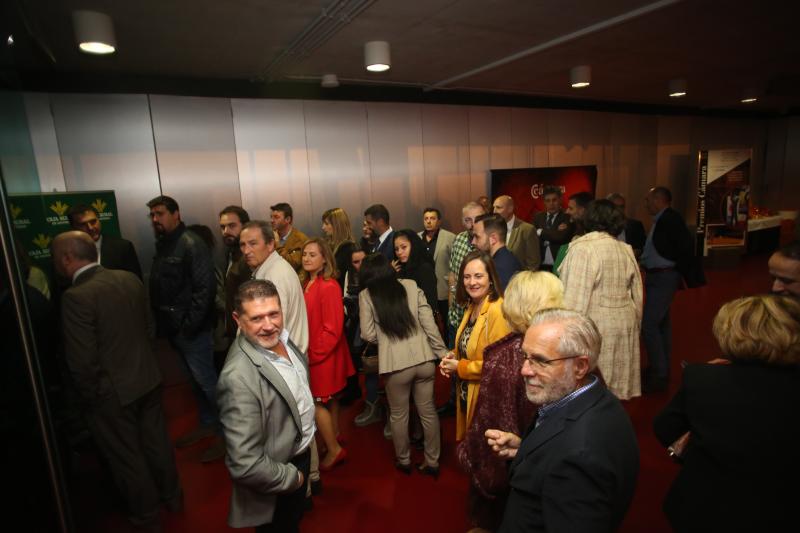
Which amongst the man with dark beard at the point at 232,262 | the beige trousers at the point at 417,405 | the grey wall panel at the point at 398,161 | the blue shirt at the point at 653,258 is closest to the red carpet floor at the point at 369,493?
the beige trousers at the point at 417,405

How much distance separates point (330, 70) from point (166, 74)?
1.98m

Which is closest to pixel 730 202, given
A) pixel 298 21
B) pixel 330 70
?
pixel 330 70

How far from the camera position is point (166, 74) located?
16.4 feet

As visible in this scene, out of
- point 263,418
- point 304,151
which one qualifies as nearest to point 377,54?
point 304,151

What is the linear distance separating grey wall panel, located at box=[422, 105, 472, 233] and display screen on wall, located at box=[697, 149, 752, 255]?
6.01m

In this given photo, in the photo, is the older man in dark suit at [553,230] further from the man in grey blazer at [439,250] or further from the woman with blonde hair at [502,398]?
the woman with blonde hair at [502,398]

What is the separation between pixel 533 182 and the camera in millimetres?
8094

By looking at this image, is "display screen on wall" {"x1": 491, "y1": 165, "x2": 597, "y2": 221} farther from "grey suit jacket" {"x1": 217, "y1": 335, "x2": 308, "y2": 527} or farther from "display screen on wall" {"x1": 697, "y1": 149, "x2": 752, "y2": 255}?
"grey suit jacket" {"x1": 217, "y1": 335, "x2": 308, "y2": 527}

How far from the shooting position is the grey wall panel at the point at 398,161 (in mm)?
6609

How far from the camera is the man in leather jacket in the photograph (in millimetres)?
3438

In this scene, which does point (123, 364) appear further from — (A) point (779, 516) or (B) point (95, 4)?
(A) point (779, 516)

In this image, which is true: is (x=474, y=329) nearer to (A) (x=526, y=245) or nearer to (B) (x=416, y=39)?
(A) (x=526, y=245)

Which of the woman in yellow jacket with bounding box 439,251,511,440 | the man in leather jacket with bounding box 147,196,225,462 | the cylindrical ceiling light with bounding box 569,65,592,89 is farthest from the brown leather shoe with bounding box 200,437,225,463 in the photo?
the cylindrical ceiling light with bounding box 569,65,592,89

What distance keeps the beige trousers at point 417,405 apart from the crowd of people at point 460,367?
16 millimetres
